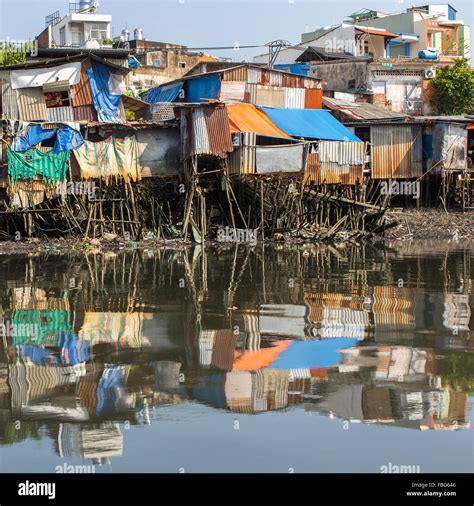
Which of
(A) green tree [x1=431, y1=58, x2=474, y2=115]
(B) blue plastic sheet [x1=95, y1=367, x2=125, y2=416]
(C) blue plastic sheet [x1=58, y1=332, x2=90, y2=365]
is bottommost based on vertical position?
(B) blue plastic sheet [x1=95, y1=367, x2=125, y2=416]

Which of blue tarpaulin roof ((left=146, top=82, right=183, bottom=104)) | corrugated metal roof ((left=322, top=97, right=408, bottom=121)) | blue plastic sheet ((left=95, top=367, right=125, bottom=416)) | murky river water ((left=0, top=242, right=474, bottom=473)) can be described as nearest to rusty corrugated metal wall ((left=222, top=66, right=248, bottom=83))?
blue tarpaulin roof ((left=146, top=82, right=183, bottom=104))

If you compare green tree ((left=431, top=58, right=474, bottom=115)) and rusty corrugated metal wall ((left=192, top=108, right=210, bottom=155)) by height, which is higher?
green tree ((left=431, top=58, right=474, bottom=115))

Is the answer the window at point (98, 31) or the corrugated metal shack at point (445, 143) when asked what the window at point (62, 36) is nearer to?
the window at point (98, 31)

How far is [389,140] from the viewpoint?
34594mm

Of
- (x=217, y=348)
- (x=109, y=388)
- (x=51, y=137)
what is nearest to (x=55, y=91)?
(x=51, y=137)

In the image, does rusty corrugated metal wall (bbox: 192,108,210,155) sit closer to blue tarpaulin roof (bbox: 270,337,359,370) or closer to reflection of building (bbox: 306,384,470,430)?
blue tarpaulin roof (bbox: 270,337,359,370)

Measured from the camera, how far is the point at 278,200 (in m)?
27.7

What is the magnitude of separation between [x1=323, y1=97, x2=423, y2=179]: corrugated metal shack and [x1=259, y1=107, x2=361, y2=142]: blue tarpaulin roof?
248 cm

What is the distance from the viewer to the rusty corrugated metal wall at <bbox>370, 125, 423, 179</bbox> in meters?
34.3

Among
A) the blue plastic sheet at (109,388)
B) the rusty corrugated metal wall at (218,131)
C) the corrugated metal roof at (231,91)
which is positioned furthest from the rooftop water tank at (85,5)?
the blue plastic sheet at (109,388)

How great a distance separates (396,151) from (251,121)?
8610 mm

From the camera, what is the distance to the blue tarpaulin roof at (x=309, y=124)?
96.5 ft

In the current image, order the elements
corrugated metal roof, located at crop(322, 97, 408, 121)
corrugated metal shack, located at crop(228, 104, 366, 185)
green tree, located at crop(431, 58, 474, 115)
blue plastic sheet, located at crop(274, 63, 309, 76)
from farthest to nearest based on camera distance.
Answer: green tree, located at crop(431, 58, 474, 115) → blue plastic sheet, located at crop(274, 63, 309, 76) → corrugated metal roof, located at crop(322, 97, 408, 121) → corrugated metal shack, located at crop(228, 104, 366, 185)
